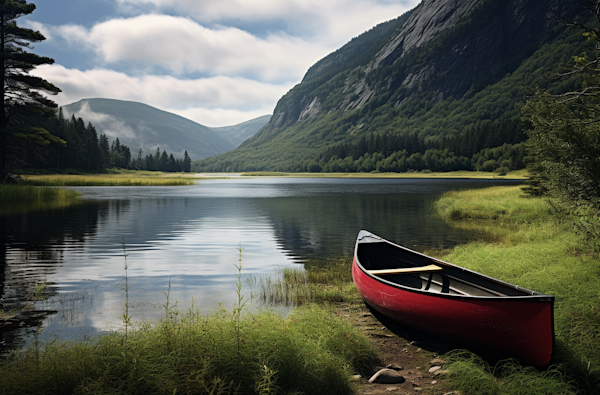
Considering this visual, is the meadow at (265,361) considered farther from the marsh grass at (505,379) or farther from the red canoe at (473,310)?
the red canoe at (473,310)

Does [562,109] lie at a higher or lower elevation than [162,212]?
higher

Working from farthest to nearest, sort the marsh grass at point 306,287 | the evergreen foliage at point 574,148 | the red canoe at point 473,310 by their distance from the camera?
the evergreen foliage at point 574,148 < the marsh grass at point 306,287 < the red canoe at point 473,310

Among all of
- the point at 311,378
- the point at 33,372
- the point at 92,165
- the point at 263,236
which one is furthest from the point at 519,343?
the point at 92,165

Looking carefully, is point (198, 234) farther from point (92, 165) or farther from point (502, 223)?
point (92, 165)

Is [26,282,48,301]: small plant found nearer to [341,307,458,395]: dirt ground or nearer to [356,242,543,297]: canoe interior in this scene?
[341,307,458,395]: dirt ground

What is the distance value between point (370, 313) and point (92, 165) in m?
140

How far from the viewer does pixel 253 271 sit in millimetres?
16984

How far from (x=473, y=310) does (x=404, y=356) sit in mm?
1950

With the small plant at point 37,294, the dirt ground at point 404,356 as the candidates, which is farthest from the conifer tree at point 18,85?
the dirt ground at point 404,356

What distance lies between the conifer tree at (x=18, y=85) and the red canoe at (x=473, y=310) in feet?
163

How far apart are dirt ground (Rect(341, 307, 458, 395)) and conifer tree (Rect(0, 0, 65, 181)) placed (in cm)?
4926

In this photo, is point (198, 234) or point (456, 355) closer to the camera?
point (456, 355)

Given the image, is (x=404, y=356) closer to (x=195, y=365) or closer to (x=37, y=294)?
(x=195, y=365)

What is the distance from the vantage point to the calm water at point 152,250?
1172 centimetres
